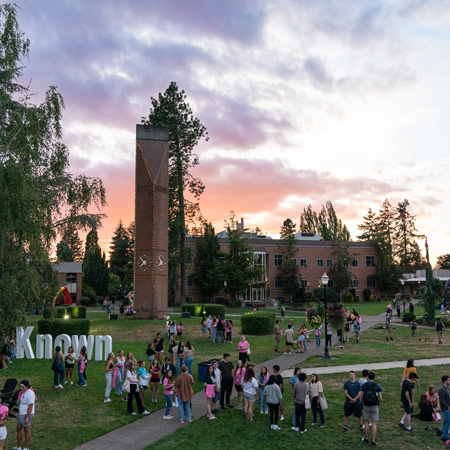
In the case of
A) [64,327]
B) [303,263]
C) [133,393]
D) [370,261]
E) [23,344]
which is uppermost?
[370,261]

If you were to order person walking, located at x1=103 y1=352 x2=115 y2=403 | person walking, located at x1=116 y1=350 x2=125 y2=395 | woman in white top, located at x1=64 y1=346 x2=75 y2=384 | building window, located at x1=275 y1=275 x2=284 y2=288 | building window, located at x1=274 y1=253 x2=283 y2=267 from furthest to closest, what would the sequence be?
building window, located at x1=274 y1=253 x2=283 y2=267
building window, located at x1=275 y1=275 x2=284 y2=288
woman in white top, located at x1=64 y1=346 x2=75 y2=384
person walking, located at x1=116 y1=350 x2=125 y2=395
person walking, located at x1=103 y1=352 x2=115 y2=403

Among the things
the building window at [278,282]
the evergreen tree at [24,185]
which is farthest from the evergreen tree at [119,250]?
the evergreen tree at [24,185]

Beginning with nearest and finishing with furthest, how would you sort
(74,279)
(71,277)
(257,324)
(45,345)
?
(45,345) < (257,324) < (71,277) < (74,279)

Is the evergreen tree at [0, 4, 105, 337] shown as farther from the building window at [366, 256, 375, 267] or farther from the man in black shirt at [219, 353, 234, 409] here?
the building window at [366, 256, 375, 267]

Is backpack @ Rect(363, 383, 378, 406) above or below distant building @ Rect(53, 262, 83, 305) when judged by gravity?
below

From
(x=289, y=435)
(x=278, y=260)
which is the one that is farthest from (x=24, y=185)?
(x=278, y=260)

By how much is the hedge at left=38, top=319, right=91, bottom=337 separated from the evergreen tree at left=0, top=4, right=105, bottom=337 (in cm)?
777

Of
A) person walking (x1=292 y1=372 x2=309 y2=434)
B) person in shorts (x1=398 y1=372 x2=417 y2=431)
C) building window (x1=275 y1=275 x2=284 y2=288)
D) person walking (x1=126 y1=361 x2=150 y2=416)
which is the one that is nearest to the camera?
person walking (x1=292 y1=372 x2=309 y2=434)

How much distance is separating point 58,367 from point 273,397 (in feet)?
27.4

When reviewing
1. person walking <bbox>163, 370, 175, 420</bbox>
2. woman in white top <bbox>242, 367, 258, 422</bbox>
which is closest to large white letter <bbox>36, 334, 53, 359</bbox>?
person walking <bbox>163, 370, 175, 420</bbox>

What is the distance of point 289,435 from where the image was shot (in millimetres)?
11562

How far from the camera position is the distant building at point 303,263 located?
67.9 meters

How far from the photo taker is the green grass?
35.8ft

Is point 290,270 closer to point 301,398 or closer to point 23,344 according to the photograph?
point 23,344
